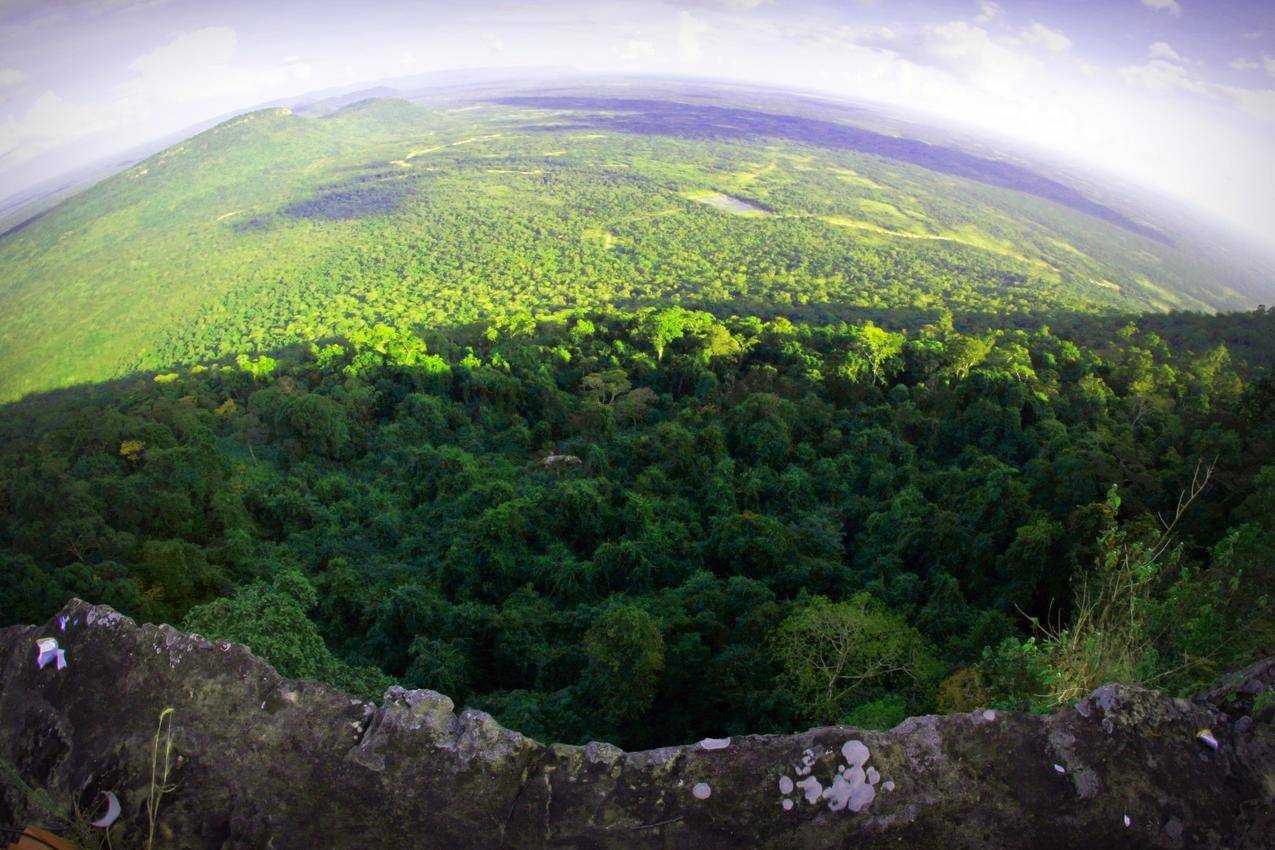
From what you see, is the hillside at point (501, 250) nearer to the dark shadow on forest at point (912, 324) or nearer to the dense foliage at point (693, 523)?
the dark shadow on forest at point (912, 324)

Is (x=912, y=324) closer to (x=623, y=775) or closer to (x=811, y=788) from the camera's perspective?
(x=811, y=788)

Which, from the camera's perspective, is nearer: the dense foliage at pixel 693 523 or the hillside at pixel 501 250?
the dense foliage at pixel 693 523

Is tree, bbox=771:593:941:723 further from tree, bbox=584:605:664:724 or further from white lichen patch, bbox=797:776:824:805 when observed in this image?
white lichen patch, bbox=797:776:824:805

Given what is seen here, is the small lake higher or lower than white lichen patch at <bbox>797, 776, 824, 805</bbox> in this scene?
higher

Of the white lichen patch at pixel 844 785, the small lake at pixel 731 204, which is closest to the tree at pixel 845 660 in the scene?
the white lichen patch at pixel 844 785

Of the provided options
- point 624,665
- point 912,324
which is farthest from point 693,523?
point 912,324

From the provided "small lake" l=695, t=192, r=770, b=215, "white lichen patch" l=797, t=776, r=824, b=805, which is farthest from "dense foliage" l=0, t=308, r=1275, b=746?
"small lake" l=695, t=192, r=770, b=215

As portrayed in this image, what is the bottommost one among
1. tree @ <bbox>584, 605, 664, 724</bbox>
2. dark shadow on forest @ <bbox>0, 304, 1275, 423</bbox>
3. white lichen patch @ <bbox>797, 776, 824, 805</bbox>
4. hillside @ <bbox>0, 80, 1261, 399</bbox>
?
tree @ <bbox>584, 605, 664, 724</bbox>

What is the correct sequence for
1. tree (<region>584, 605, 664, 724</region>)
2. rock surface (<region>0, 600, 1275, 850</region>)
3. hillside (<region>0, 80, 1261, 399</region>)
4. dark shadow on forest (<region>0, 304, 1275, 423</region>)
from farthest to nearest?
hillside (<region>0, 80, 1261, 399</region>) < dark shadow on forest (<region>0, 304, 1275, 423</region>) < tree (<region>584, 605, 664, 724</region>) < rock surface (<region>0, 600, 1275, 850</region>)
